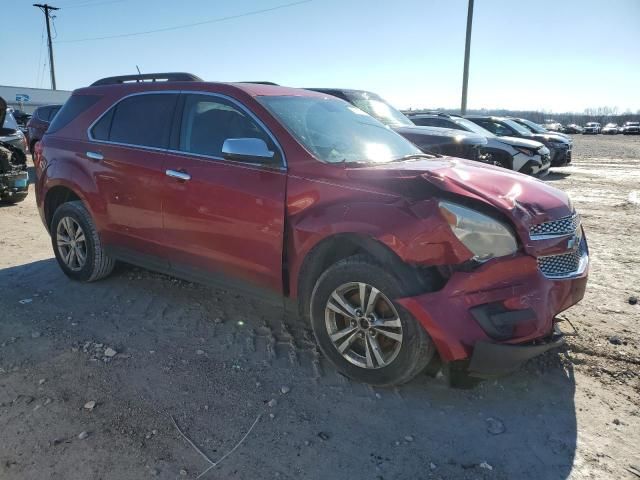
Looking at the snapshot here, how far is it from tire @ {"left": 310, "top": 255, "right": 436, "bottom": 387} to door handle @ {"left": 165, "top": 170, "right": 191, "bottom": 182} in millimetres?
1405

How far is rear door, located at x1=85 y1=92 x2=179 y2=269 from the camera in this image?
159 inches

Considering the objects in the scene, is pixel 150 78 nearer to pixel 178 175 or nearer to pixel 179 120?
pixel 179 120

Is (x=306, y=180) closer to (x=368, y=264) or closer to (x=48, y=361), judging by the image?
(x=368, y=264)

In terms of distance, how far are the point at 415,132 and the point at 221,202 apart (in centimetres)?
686

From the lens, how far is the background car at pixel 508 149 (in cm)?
1240

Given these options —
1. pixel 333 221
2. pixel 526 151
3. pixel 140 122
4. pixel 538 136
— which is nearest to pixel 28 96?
pixel 538 136

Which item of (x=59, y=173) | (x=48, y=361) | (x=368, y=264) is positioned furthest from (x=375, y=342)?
(x=59, y=173)

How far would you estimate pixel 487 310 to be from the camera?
105 inches

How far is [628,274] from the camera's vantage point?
5.20 meters

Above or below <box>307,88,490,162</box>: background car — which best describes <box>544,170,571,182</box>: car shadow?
below

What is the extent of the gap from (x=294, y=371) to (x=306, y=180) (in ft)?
4.21

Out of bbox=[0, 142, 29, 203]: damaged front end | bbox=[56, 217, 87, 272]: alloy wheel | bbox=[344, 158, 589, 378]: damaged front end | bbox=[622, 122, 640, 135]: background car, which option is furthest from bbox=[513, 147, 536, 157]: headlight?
bbox=[622, 122, 640, 135]: background car

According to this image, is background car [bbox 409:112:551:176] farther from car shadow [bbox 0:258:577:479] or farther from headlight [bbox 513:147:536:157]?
car shadow [bbox 0:258:577:479]

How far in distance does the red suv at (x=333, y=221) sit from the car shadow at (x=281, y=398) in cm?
28
